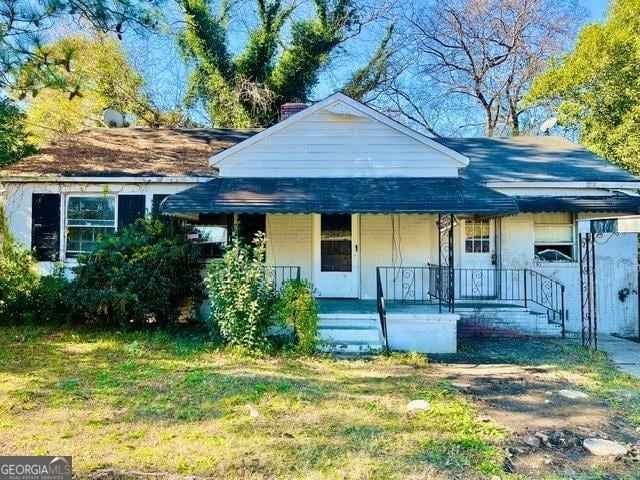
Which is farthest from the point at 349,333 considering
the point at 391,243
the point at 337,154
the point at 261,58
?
the point at 261,58

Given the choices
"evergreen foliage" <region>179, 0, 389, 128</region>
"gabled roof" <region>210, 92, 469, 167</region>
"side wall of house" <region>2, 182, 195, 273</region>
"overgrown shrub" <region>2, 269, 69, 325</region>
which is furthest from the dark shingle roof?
"overgrown shrub" <region>2, 269, 69, 325</region>

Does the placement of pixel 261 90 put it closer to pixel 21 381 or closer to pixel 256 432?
pixel 21 381

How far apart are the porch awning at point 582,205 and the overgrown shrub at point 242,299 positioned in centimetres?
627

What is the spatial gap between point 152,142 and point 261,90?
331 inches

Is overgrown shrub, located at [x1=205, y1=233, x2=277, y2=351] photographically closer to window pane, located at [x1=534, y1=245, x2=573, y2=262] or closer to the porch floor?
the porch floor

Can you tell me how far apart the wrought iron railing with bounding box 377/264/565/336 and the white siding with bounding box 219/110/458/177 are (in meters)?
2.29

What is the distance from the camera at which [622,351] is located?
30.2 feet

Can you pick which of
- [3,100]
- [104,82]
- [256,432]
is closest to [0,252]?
[3,100]

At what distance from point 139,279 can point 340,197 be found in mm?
4248

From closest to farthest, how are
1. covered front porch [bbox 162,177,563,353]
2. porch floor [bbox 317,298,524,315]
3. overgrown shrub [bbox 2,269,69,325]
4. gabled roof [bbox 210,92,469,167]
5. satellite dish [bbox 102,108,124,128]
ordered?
covered front porch [bbox 162,177,563,353] → porch floor [bbox 317,298,524,315] → overgrown shrub [bbox 2,269,69,325] → gabled roof [bbox 210,92,469,167] → satellite dish [bbox 102,108,124,128]

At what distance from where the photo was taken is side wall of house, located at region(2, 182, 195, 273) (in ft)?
37.0

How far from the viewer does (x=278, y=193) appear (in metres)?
9.58

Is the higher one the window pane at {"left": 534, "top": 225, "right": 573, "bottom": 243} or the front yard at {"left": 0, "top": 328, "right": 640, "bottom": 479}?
the window pane at {"left": 534, "top": 225, "right": 573, "bottom": 243}

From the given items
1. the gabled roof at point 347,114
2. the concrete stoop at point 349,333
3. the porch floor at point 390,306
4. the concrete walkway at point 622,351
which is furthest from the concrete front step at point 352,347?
the gabled roof at point 347,114
